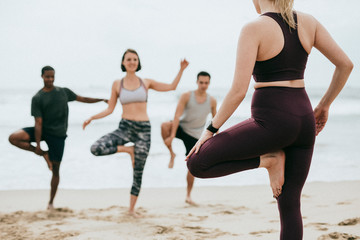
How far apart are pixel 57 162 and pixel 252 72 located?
4.21 meters

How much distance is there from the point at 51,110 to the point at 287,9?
413cm

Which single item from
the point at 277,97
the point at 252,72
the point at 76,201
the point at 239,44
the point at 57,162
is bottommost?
the point at 76,201

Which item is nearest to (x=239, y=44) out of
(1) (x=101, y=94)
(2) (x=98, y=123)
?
(2) (x=98, y=123)

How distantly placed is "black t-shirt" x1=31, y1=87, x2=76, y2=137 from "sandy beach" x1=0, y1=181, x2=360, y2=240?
1.16m

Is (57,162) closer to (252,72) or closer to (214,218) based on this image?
(214,218)

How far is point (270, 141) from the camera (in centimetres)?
211

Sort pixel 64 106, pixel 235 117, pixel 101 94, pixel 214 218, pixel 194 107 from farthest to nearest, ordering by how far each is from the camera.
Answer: pixel 101 94, pixel 235 117, pixel 194 107, pixel 64 106, pixel 214 218

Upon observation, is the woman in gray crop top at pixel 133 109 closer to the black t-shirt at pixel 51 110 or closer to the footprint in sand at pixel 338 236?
the black t-shirt at pixel 51 110

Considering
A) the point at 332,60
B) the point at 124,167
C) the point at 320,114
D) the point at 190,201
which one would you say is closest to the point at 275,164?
the point at 320,114

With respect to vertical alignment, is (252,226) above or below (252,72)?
below

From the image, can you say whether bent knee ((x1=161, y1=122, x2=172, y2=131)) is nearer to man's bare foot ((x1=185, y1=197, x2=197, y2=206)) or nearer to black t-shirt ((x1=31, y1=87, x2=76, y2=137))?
man's bare foot ((x1=185, y1=197, x2=197, y2=206))

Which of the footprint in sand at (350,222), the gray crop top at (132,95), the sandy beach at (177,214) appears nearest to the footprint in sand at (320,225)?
the sandy beach at (177,214)

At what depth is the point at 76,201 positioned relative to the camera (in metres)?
6.27

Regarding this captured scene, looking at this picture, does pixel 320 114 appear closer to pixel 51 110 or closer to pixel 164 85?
pixel 164 85
